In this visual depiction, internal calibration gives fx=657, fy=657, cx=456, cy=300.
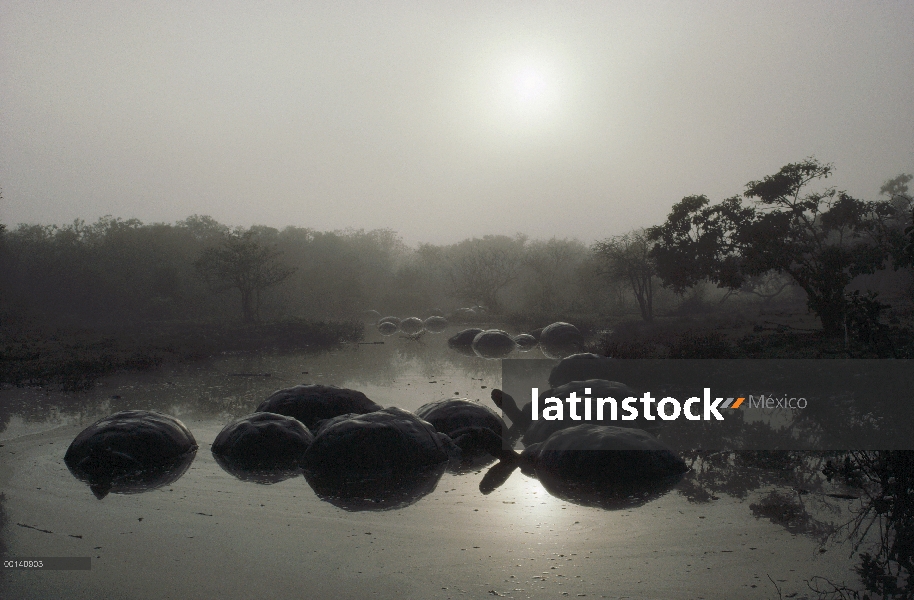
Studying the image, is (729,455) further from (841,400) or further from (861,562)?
(841,400)

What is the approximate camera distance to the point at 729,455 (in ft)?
27.9

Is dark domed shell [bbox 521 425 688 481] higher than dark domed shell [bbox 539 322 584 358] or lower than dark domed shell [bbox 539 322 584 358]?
lower

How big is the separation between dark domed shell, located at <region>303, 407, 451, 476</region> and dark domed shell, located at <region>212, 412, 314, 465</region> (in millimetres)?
466

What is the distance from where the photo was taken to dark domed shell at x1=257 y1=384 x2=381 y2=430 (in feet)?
32.6

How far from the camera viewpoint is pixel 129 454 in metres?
8.04

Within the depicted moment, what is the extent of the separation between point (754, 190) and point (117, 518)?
2201 centimetres

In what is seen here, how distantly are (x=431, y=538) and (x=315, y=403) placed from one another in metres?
4.65

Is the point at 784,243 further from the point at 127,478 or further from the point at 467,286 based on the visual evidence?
the point at 467,286

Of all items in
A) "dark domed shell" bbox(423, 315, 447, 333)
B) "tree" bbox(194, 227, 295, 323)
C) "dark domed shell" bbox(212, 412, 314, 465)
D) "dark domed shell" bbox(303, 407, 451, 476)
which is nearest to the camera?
"dark domed shell" bbox(303, 407, 451, 476)

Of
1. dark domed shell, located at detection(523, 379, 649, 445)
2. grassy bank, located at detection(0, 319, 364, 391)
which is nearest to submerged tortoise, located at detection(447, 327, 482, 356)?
grassy bank, located at detection(0, 319, 364, 391)

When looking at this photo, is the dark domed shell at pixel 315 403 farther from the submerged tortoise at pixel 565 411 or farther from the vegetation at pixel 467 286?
the vegetation at pixel 467 286

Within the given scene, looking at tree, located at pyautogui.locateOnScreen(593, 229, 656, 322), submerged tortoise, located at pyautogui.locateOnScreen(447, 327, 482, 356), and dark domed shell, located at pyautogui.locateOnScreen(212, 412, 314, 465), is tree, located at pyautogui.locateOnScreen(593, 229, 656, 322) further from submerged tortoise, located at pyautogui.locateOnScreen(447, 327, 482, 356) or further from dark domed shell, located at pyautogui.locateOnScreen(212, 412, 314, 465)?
dark domed shell, located at pyautogui.locateOnScreen(212, 412, 314, 465)

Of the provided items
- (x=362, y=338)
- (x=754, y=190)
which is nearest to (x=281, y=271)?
(x=362, y=338)

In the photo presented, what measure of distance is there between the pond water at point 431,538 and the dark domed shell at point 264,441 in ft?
1.13
